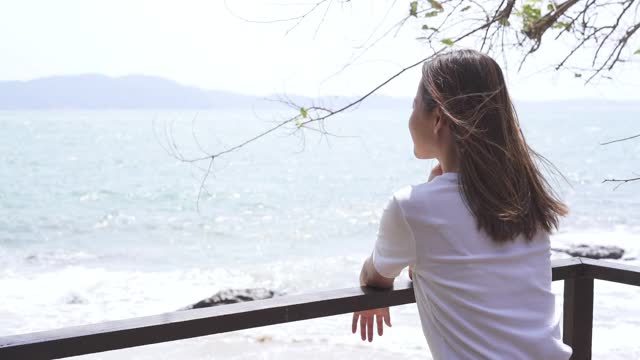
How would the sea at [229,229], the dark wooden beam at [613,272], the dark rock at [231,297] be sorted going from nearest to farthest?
the dark wooden beam at [613,272] → the sea at [229,229] → the dark rock at [231,297]

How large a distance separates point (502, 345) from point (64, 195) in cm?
2142

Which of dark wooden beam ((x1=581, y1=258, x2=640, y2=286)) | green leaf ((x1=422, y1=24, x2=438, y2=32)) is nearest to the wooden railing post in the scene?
dark wooden beam ((x1=581, y1=258, x2=640, y2=286))

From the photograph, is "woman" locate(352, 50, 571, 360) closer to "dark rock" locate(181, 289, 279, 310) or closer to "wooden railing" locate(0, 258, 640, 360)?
"wooden railing" locate(0, 258, 640, 360)

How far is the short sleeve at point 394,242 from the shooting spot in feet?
4.30

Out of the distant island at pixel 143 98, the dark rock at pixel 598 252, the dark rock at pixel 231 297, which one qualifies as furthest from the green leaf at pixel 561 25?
the dark rock at pixel 598 252

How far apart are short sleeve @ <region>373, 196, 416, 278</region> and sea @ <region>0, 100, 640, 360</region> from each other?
428 millimetres

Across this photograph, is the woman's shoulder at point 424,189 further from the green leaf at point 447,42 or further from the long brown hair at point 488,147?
the green leaf at point 447,42

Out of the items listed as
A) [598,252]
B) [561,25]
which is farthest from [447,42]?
[598,252]

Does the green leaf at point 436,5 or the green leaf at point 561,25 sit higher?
the green leaf at point 436,5

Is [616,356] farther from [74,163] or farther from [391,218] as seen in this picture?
[74,163]

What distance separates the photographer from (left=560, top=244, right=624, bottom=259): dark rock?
1081cm

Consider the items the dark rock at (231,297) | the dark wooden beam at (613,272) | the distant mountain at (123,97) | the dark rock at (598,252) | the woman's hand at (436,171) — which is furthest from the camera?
the dark rock at (598,252)

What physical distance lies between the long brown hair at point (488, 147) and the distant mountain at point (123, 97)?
40cm

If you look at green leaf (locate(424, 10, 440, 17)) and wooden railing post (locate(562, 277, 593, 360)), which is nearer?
wooden railing post (locate(562, 277, 593, 360))
